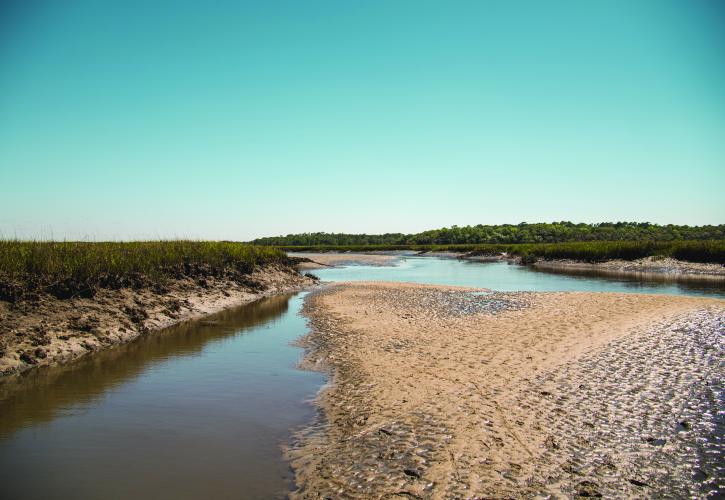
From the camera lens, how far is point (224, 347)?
13.6 meters

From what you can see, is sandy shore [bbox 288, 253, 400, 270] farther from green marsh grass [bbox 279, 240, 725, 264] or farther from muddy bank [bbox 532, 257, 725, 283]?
muddy bank [bbox 532, 257, 725, 283]

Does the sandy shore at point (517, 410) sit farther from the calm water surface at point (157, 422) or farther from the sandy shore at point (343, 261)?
the sandy shore at point (343, 261)

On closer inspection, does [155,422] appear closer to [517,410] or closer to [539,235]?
[517,410]

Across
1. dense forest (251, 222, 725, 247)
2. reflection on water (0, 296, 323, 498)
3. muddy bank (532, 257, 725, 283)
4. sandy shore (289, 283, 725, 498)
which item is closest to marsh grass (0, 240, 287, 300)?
reflection on water (0, 296, 323, 498)

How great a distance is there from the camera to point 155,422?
25.7 feet

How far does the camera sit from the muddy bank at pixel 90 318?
1134cm

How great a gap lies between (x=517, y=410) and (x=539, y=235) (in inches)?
4306

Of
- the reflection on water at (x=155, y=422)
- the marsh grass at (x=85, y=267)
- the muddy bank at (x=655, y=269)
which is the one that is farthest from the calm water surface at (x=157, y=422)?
the muddy bank at (x=655, y=269)

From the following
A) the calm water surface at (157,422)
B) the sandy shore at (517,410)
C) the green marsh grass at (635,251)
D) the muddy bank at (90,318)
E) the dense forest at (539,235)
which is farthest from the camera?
the dense forest at (539,235)

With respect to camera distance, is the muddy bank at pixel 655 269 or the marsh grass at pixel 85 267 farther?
the muddy bank at pixel 655 269

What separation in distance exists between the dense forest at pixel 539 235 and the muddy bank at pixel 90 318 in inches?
3595

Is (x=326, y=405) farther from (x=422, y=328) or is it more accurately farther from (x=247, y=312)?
(x=247, y=312)

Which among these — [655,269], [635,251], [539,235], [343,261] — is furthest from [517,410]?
[539,235]

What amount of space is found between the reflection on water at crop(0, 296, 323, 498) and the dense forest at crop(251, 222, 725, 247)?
94.5 metres
